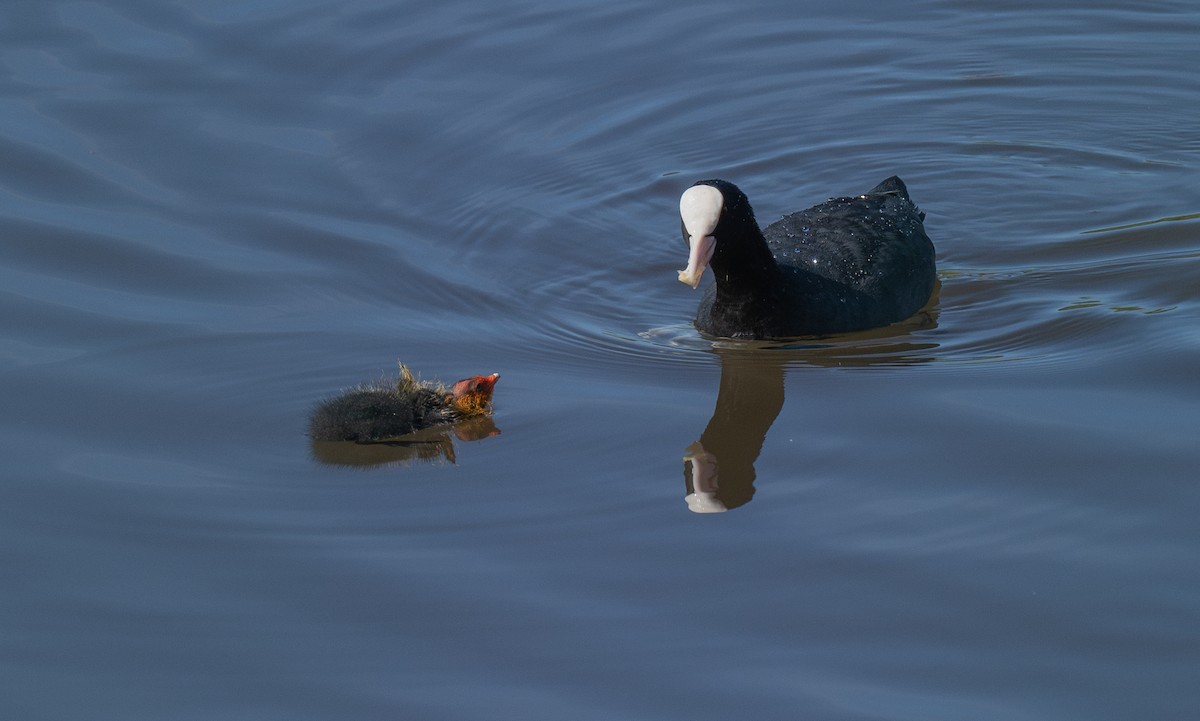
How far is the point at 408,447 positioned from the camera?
521cm

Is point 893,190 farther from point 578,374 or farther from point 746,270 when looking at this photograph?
point 578,374

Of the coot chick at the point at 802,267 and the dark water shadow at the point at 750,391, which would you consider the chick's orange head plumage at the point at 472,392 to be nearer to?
the dark water shadow at the point at 750,391

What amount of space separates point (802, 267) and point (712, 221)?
705mm

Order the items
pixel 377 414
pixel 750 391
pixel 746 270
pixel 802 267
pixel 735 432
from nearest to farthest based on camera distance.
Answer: pixel 377 414, pixel 735 432, pixel 750 391, pixel 746 270, pixel 802 267

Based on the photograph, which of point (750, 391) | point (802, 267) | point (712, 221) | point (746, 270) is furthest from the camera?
point (802, 267)

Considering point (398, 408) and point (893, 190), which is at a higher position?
point (893, 190)

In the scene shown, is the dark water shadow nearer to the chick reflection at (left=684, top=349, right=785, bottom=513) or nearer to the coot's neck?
the chick reflection at (left=684, top=349, right=785, bottom=513)

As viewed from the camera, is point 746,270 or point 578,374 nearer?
point 578,374

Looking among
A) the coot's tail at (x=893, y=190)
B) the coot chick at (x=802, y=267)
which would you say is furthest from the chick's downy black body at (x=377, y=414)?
the coot's tail at (x=893, y=190)

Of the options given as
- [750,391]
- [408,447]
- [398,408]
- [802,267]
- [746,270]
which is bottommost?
[408,447]

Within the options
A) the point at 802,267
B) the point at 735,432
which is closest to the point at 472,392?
the point at 735,432

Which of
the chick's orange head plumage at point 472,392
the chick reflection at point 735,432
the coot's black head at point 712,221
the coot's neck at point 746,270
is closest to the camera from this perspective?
the chick reflection at point 735,432

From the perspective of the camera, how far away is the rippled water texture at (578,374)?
389cm

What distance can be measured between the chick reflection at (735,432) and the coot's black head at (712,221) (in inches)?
16.0
